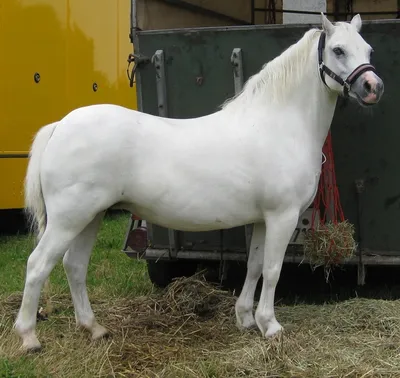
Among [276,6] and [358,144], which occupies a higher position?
[276,6]

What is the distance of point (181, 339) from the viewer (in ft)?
12.1

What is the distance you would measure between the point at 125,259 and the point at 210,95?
2.59m

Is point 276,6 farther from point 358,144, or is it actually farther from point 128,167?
point 128,167

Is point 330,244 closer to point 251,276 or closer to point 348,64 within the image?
point 251,276

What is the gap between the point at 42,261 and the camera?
3414 millimetres

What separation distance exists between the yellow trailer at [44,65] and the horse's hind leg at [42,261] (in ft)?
12.0

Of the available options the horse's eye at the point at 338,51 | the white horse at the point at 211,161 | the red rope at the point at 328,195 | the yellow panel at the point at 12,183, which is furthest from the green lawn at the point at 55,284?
the horse's eye at the point at 338,51

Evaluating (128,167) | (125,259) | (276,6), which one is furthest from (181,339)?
(276,6)

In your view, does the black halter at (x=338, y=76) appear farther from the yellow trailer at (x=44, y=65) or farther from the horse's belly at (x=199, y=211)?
the yellow trailer at (x=44, y=65)

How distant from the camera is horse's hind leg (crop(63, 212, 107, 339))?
3.71 meters

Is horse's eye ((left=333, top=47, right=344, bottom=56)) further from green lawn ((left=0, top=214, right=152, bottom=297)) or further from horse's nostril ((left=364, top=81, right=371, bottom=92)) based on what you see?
green lawn ((left=0, top=214, right=152, bottom=297))

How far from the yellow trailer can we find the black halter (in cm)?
414

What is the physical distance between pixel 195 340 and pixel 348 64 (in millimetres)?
1779

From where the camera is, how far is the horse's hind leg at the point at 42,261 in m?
3.40
